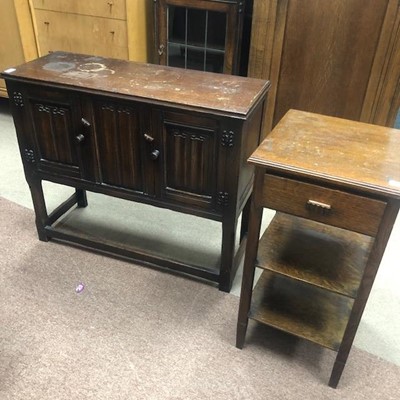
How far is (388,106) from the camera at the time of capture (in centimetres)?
225

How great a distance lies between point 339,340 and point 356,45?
155 cm

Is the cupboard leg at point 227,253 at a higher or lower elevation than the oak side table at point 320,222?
lower

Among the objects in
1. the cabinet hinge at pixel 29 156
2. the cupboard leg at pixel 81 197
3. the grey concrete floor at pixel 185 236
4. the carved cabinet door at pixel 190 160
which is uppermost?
the carved cabinet door at pixel 190 160

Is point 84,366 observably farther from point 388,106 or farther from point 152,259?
point 388,106

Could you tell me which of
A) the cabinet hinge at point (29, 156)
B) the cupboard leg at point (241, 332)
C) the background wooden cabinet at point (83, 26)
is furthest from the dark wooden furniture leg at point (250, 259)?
the background wooden cabinet at point (83, 26)

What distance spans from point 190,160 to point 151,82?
0.35m

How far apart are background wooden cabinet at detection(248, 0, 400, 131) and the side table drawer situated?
1379mm

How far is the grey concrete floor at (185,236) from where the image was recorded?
1.62 m

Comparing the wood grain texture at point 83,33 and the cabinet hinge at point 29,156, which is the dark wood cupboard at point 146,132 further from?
the wood grain texture at point 83,33

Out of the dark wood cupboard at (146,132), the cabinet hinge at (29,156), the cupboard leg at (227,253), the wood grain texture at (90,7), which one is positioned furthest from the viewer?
the wood grain texture at (90,7)

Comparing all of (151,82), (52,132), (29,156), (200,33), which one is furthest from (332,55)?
(29,156)

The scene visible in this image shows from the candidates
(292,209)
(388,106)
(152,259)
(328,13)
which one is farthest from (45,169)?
(388,106)

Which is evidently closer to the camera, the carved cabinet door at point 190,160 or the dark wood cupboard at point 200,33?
the carved cabinet door at point 190,160

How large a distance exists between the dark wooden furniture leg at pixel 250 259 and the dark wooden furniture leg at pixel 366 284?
12.5 inches
